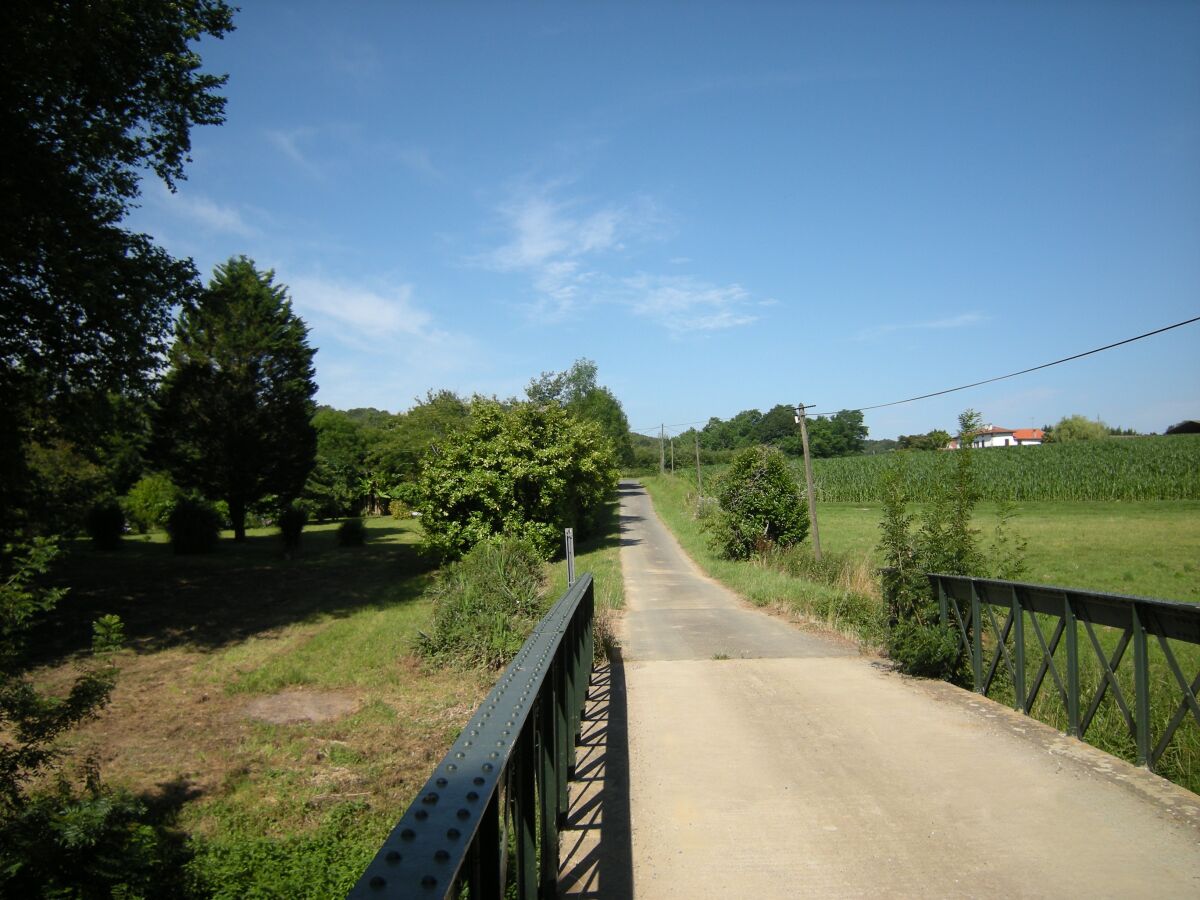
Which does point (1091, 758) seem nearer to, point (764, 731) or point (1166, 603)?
point (1166, 603)

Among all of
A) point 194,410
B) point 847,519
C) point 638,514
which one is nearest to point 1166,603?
point 194,410

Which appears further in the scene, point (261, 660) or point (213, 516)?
point (213, 516)

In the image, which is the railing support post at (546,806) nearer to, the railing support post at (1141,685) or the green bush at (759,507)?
the railing support post at (1141,685)

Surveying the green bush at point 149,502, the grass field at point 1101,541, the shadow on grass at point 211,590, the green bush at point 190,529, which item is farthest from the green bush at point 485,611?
the green bush at point 149,502

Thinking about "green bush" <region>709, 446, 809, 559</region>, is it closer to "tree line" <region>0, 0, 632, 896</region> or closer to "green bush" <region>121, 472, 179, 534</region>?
"tree line" <region>0, 0, 632, 896</region>

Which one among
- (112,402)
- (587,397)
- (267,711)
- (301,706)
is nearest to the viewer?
(267,711)

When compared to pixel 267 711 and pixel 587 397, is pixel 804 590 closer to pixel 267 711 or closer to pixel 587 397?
pixel 267 711

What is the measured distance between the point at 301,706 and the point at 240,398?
19712 mm

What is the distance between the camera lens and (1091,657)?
30.4 feet

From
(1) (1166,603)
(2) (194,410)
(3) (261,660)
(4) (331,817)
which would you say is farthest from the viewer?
(2) (194,410)

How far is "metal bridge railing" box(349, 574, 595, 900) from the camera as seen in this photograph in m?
1.40

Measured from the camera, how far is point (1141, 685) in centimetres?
470

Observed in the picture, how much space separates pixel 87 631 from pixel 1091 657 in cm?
1640

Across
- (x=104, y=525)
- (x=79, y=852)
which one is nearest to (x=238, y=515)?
(x=104, y=525)
